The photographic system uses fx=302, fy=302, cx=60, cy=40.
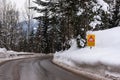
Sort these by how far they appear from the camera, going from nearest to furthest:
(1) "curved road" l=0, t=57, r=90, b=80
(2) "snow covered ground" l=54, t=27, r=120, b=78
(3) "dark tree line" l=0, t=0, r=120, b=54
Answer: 1. (1) "curved road" l=0, t=57, r=90, b=80
2. (2) "snow covered ground" l=54, t=27, r=120, b=78
3. (3) "dark tree line" l=0, t=0, r=120, b=54

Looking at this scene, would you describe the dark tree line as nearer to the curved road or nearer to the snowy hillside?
the snowy hillside

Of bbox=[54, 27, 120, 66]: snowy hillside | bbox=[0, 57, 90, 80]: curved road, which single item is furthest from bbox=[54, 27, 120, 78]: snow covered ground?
bbox=[0, 57, 90, 80]: curved road

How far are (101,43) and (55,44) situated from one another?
192ft

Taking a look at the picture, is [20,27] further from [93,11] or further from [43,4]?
[93,11]

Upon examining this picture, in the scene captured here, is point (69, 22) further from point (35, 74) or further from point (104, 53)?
point (35, 74)

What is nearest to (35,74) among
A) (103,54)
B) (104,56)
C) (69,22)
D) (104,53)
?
(104,56)

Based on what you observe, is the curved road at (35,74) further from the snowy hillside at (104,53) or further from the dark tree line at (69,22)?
the dark tree line at (69,22)

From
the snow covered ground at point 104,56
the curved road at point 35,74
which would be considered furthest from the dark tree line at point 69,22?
the curved road at point 35,74

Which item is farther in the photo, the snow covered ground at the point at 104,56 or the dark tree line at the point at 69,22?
the dark tree line at the point at 69,22

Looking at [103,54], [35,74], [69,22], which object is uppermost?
[69,22]

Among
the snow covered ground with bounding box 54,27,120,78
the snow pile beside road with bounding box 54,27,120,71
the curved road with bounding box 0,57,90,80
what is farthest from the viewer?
the snow pile beside road with bounding box 54,27,120,71

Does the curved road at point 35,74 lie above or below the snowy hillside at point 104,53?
below

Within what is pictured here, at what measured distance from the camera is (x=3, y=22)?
266 ft

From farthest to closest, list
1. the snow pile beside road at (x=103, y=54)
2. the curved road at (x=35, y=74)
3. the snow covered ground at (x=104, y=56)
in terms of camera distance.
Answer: the snow pile beside road at (x=103, y=54)
the snow covered ground at (x=104, y=56)
the curved road at (x=35, y=74)
